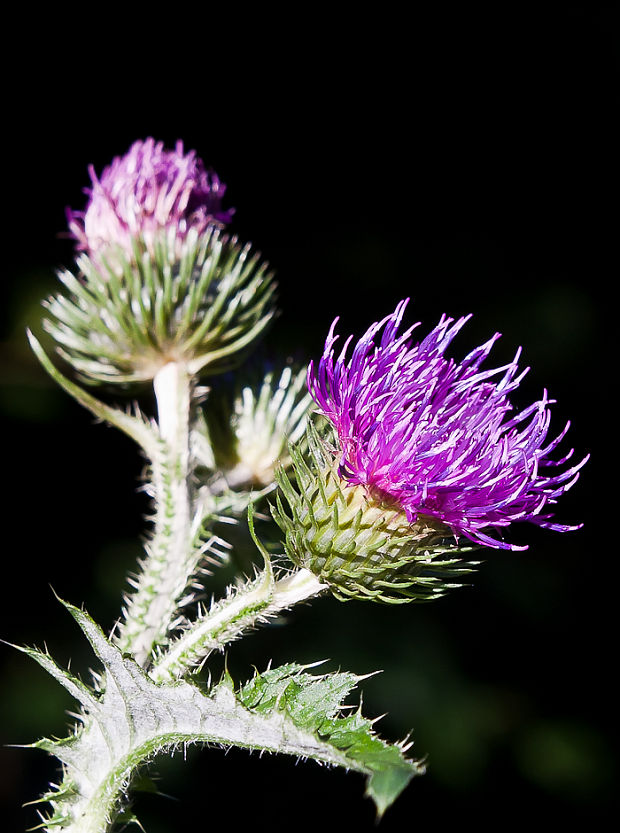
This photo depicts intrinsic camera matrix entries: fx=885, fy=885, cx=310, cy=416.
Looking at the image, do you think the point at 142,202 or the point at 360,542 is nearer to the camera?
the point at 360,542

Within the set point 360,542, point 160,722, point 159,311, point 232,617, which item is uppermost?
point 159,311

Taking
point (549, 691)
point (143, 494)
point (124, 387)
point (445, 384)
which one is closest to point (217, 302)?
point (124, 387)

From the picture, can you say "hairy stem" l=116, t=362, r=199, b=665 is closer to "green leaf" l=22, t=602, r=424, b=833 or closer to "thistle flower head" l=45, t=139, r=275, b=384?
"thistle flower head" l=45, t=139, r=275, b=384

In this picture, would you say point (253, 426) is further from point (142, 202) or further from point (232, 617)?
point (232, 617)

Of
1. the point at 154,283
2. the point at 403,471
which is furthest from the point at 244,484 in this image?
the point at 403,471

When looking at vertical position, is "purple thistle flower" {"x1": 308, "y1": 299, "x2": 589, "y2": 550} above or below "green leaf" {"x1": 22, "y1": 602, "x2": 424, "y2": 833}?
above

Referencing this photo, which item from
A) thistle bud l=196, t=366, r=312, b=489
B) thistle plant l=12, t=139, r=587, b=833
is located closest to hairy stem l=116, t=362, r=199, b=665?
thistle plant l=12, t=139, r=587, b=833

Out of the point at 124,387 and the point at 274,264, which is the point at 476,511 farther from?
the point at 274,264
